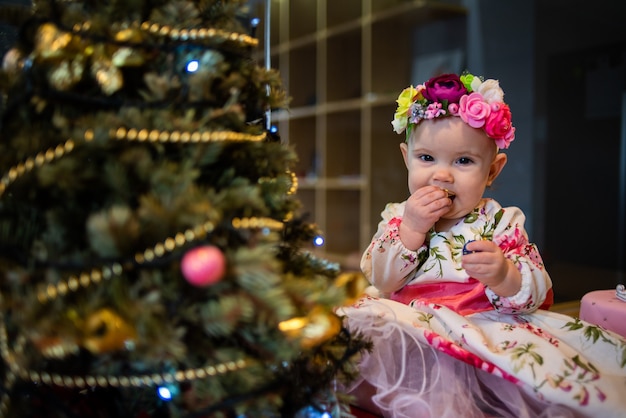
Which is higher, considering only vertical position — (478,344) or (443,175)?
(443,175)

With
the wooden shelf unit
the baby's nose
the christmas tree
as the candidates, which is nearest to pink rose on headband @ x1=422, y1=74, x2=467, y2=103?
the baby's nose

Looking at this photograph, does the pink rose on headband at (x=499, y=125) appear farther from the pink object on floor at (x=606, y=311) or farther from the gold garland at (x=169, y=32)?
the gold garland at (x=169, y=32)

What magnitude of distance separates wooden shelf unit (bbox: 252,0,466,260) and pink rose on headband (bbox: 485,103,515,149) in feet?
5.77

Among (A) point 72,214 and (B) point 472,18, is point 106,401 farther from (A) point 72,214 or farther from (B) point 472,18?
(B) point 472,18

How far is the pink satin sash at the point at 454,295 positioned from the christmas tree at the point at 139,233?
1.52 feet

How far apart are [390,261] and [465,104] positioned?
316mm

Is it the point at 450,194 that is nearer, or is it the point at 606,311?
the point at 450,194

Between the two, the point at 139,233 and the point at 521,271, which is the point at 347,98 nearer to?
the point at 521,271

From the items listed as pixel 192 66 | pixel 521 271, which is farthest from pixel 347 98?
pixel 192 66

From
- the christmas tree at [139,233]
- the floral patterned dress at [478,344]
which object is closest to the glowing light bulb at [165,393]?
the christmas tree at [139,233]

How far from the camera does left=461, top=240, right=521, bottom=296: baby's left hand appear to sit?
2.95 ft

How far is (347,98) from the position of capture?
3510 millimetres

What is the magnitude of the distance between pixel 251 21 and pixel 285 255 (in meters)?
0.43

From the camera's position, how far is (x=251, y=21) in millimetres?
919
